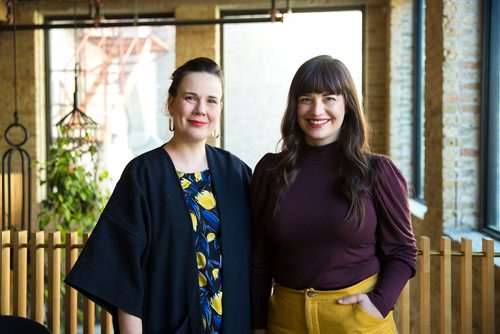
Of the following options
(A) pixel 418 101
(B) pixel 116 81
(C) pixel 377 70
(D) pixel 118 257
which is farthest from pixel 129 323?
(B) pixel 116 81

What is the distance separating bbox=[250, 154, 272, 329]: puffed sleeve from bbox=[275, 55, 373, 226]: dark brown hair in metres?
0.08

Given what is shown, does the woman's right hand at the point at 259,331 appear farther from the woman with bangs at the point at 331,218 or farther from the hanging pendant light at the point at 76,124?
the hanging pendant light at the point at 76,124

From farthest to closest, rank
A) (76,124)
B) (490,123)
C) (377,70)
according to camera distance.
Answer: (377,70) → (76,124) → (490,123)

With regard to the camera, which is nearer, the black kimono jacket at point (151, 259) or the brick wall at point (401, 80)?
the black kimono jacket at point (151, 259)

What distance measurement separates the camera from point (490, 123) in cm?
378

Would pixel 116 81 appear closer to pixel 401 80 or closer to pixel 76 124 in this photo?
pixel 76 124

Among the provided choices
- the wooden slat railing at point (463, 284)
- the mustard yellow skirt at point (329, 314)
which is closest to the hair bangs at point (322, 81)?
the mustard yellow skirt at point (329, 314)

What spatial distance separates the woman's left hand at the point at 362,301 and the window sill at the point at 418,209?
3241 mm

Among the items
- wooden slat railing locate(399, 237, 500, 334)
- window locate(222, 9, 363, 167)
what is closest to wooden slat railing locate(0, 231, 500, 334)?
wooden slat railing locate(399, 237, 500, 334)

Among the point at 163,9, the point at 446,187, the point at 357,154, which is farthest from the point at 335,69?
the point at 163,9

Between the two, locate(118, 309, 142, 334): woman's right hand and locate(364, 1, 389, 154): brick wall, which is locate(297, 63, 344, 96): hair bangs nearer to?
locate(118, 309, 142, 334): woman's right hand

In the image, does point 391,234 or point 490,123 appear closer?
point 391,234

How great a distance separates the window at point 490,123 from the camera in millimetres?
3703

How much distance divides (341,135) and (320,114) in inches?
4.8
